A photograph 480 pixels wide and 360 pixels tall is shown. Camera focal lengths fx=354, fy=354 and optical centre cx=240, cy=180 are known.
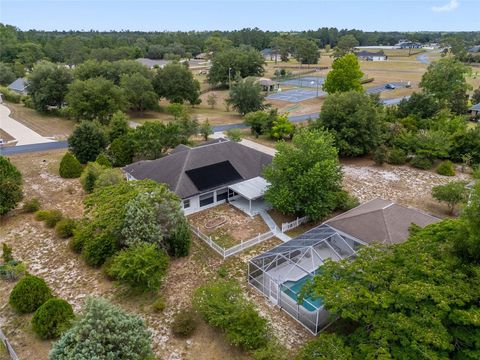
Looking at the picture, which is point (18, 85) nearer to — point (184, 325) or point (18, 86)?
point (18, 86)

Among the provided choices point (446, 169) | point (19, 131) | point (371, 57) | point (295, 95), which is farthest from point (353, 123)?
point (371, 57)

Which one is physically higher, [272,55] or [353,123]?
[272,55]

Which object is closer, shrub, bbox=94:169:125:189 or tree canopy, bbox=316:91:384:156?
shrub, bbox=94:169:125:189

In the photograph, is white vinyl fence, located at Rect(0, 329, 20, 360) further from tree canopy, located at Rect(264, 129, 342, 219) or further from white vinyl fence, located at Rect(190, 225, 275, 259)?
tree canopy, located at Rect(264, 129, 342, 219)

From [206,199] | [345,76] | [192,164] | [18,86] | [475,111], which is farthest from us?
[18,86]

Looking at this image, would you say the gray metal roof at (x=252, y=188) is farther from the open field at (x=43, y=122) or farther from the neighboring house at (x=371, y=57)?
the neighboring house at (x=371, y=57)

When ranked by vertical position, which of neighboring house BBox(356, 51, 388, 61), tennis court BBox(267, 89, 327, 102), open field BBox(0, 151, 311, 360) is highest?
neighboring house BBox(356, 51, 388, 61)

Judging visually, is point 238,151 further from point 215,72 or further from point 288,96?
point 215,72

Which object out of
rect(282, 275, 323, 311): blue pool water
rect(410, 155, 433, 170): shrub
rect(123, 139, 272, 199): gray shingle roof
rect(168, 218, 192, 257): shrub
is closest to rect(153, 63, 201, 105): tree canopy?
rect(123, 139, 272, 199): gray shingle roof
